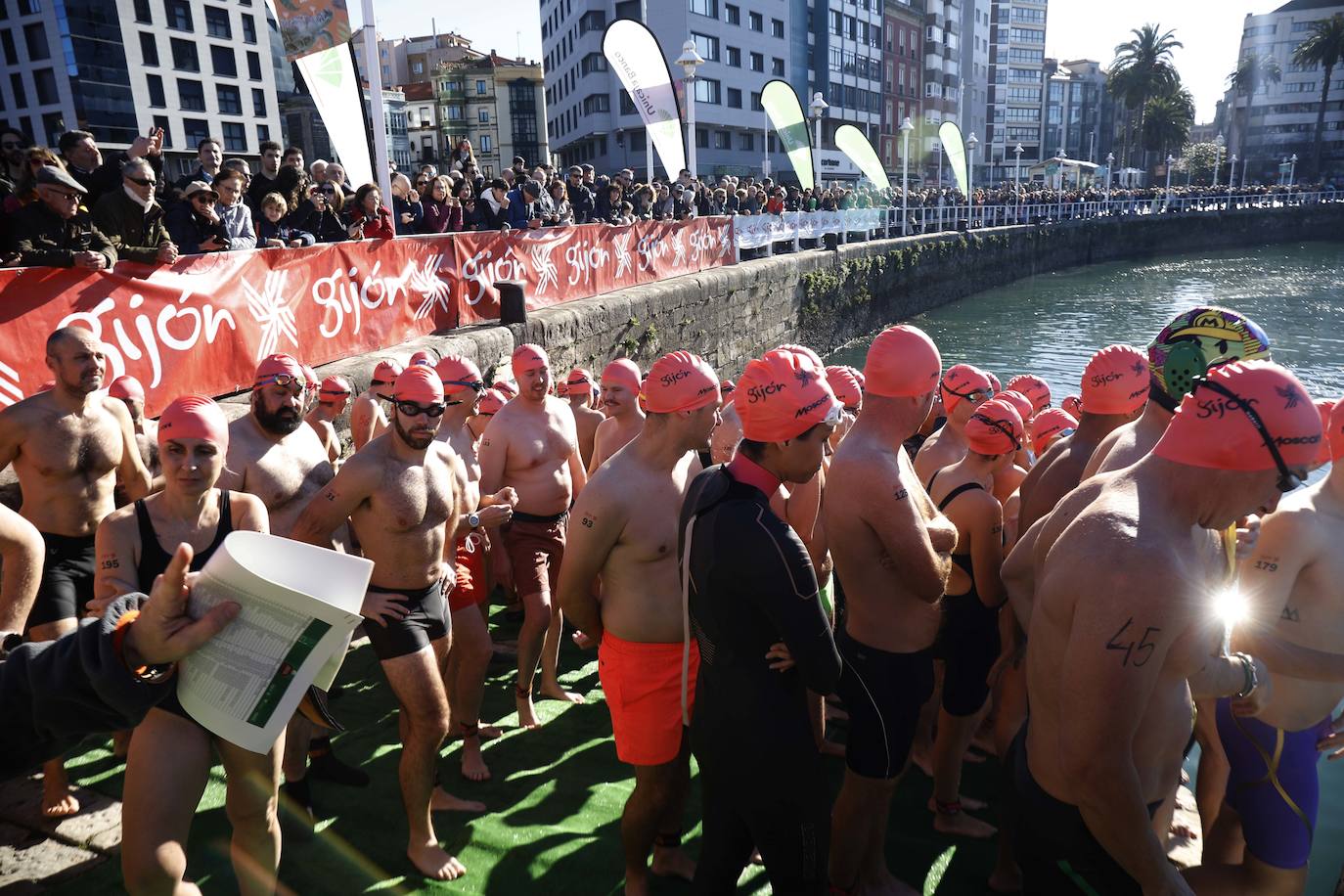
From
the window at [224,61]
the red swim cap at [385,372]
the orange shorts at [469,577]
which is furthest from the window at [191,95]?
the orange shorts at [469,577]

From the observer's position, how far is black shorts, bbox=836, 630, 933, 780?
303 centimetres

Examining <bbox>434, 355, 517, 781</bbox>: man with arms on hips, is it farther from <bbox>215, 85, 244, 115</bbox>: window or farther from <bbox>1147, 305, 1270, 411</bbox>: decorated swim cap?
<bbox>215, 85, 244, 115</bbox>: window

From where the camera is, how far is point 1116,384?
12.4 feet

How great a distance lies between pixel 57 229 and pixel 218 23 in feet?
199

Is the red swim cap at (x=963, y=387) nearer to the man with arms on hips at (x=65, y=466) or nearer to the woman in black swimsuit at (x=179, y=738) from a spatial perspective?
the woman in black swimsuit at (x=179, y=738)

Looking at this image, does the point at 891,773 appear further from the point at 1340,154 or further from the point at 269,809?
the point at 1340,154

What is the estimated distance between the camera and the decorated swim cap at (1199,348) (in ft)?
9.98

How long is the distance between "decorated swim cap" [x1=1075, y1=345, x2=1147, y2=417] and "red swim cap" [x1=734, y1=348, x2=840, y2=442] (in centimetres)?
178

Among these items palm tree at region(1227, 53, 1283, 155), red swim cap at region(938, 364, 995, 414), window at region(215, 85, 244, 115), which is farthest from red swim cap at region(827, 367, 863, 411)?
palm tree at region(1227, 53, 1283, 155)

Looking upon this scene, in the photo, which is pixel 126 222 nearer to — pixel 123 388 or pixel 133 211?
pixel 133 211

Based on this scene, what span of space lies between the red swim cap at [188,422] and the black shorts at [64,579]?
1.55 meters

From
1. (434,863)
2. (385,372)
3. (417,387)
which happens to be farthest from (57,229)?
(434,863)

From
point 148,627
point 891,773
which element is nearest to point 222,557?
point 148,627

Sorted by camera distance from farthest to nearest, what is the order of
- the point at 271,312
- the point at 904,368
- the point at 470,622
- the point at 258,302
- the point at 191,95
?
the point at 191,95 → the point at 271,312 → the point at 258,302 → the point at 470,622 → the point at 904,368
